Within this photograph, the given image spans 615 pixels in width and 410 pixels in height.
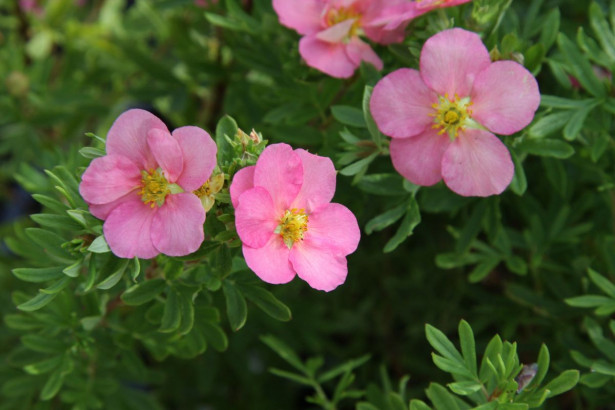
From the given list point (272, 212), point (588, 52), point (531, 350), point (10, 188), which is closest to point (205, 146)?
point (272, 212)

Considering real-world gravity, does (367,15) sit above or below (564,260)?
above

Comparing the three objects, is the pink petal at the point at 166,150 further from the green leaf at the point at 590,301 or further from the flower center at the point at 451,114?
the green leaf at the point at 590,301

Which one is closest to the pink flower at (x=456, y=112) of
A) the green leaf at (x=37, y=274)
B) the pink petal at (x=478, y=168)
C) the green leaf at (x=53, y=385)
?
the pink petal at (x=478, y=168)

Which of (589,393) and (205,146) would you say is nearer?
(205,146)

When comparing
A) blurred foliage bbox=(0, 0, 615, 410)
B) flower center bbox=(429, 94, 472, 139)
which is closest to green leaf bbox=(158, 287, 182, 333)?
blurred foliage bbox=(0, 0, 615, 410)

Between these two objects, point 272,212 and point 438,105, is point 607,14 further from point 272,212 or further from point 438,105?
point 272,212

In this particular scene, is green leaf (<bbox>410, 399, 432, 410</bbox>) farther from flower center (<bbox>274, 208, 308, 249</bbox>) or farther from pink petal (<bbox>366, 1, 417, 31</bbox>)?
pink petal (<bbox>366, 1, 417, 31</bbox>)

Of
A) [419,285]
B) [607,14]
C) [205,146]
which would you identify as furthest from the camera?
[419,285]

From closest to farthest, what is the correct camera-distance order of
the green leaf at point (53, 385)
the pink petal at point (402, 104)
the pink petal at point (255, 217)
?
the pink petal at point (255, 217) → the pink petal at point (402, 104) → the green leaf at point (53, 385)
